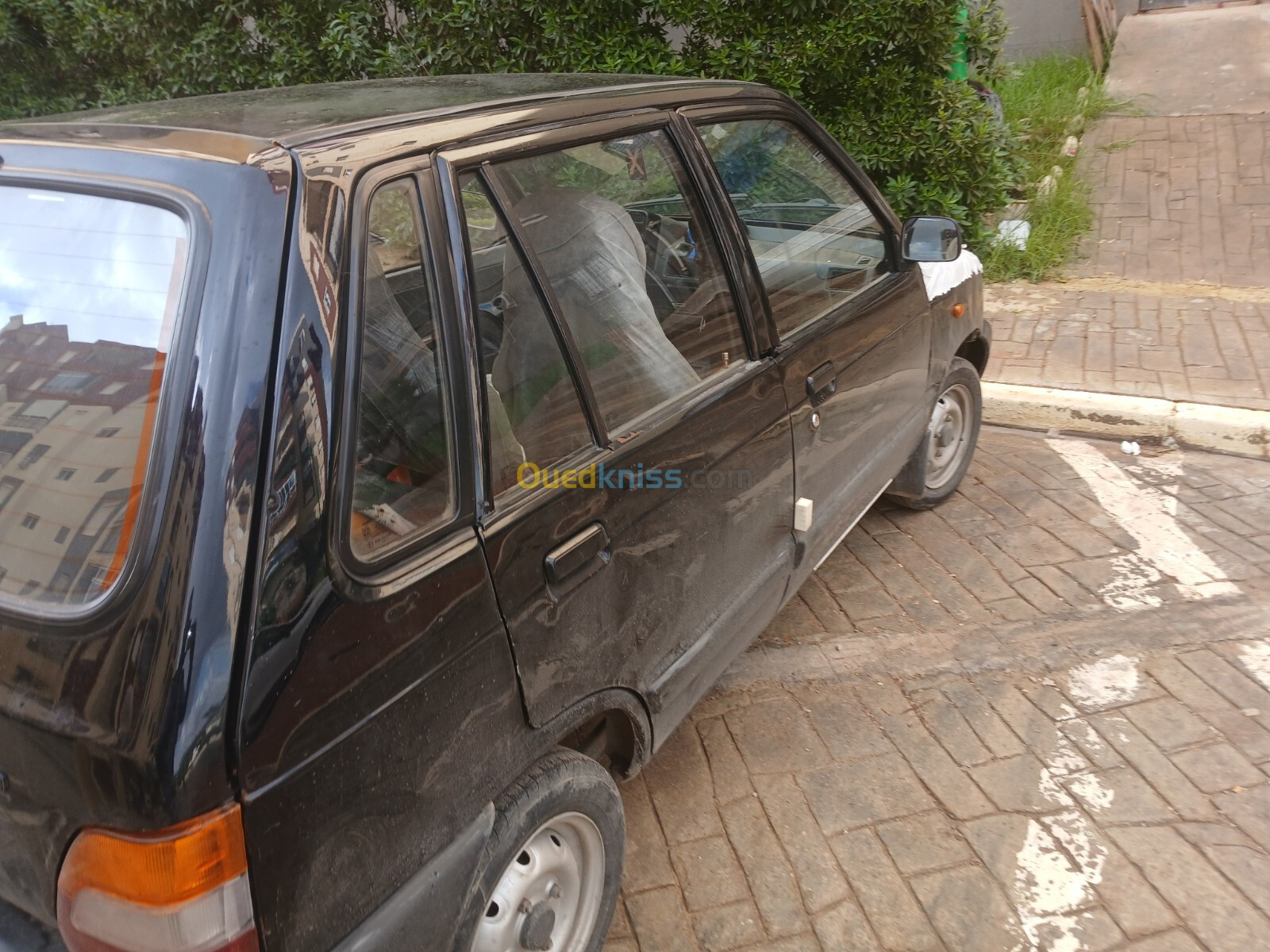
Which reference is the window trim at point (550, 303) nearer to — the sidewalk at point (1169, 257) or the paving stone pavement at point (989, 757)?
the paving stone pavement at point (989, 757)

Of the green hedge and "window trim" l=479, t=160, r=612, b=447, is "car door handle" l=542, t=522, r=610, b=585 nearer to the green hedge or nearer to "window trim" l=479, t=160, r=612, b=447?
"window trim" l=479, t=160, r=612, b=447

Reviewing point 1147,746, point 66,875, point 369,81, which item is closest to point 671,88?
point 369,81

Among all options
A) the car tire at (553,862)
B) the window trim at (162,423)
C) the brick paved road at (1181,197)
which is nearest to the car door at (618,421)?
the car tire at (553,862)

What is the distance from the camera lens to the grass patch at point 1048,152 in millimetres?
6285

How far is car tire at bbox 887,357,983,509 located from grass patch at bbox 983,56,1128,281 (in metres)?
2.55

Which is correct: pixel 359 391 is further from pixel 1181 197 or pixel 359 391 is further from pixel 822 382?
pixel 1181 197

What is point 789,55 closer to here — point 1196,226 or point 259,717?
point 1196,226

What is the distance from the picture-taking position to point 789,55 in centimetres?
526

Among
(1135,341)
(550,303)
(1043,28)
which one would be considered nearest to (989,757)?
(550,303)

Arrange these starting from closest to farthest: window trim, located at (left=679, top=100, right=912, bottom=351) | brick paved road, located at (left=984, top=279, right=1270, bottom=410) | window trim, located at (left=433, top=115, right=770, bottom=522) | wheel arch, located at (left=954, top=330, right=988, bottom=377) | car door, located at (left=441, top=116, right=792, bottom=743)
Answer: window trim, located at (left=433, top=115, right=770, bottom=522) → car door, located at (left=441, top=116, right=792, bottom=743) → window trim, located at (left=679, top=100, right=912, bottom=351) → wheel arch, located at (left=954, top=330, right=988, bottom=377) → brick paved road, located at (left=984, top=279, right=1270, bottom=410)

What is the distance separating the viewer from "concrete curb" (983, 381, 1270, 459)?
4430mm

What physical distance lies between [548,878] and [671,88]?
1908mm

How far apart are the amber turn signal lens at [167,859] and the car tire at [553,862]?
55cm

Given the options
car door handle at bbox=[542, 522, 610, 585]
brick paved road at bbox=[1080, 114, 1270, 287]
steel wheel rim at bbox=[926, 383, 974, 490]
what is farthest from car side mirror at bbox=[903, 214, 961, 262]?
brick paved road at bbox=[1080, 114, 1270, 287]
